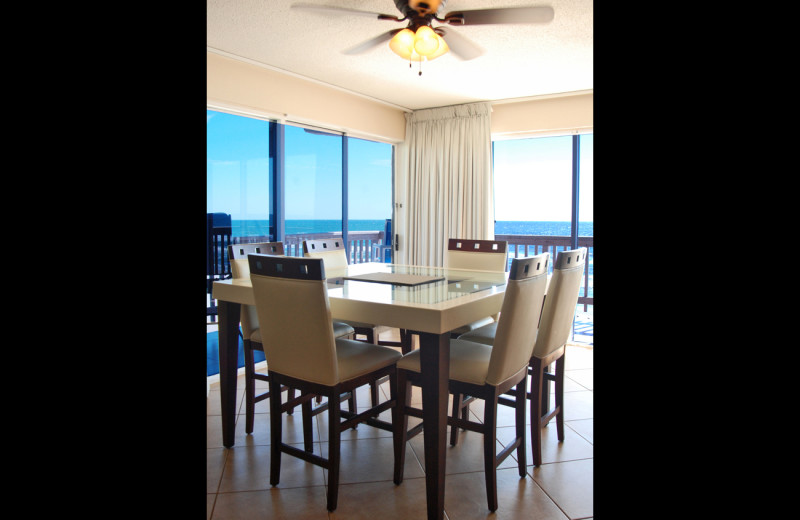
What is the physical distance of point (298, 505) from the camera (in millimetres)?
2016

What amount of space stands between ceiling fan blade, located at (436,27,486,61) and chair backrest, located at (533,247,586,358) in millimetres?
1318

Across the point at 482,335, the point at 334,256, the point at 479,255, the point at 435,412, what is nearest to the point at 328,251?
the point at 334,256

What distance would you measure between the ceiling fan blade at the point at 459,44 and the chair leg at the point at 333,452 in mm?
1924

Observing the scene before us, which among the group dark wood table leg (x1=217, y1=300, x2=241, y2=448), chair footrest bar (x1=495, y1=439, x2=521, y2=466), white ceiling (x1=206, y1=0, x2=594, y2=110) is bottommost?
chair footrest bar (x1=495, y1=439, x2=521, y2=466)

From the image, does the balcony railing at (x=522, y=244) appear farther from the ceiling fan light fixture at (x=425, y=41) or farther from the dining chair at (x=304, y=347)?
the dining chair at (x=304, y=347)

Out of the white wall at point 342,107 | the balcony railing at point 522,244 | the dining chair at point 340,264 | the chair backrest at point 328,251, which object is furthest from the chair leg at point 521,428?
the balcony railing at point 522,244

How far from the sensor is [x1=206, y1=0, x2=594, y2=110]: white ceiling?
2.80m

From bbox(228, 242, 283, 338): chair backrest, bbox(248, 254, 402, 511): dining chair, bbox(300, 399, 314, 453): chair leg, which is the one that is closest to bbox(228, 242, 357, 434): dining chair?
bbox(228, 242, 283, 338): chair backrest

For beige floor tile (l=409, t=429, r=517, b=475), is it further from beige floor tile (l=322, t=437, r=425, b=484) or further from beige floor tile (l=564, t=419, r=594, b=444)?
beige floor tile (l=564, t=419, r=594, b=444)

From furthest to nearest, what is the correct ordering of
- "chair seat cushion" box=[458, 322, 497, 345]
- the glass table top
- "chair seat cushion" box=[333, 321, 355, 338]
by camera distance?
"chair seat cushion" box=[333, 321, 355, 338] < "chair seat cushion" box=[458, 322, 497, 345] < the glass table top
